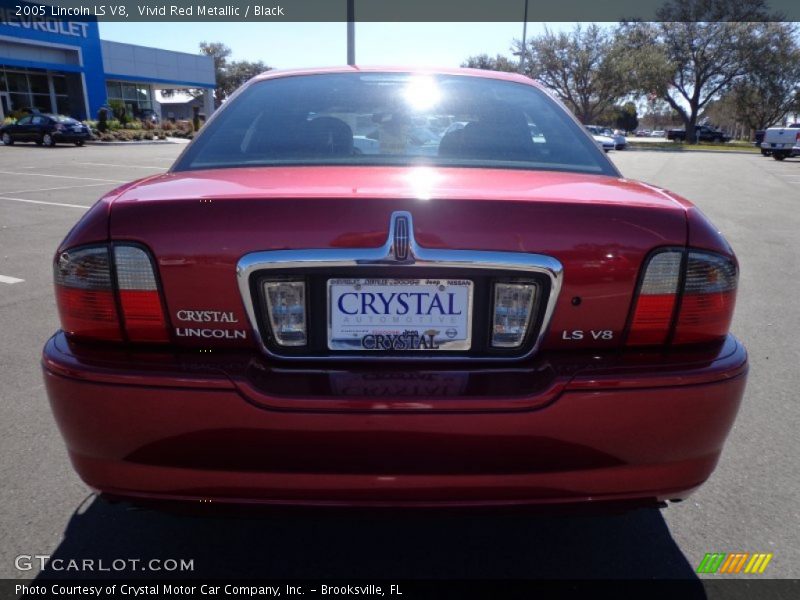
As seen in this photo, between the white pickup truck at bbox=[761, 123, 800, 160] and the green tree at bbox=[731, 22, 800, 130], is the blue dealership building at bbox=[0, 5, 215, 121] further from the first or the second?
the green tree at bbox=[731, 22, 800, 130]

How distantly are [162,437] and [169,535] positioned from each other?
2.81 feet

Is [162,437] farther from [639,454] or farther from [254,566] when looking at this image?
[639,454]

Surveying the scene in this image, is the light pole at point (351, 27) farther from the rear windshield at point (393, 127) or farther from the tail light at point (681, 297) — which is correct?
the tail light at point (681, 297)

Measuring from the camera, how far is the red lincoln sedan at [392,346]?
1.61 meters

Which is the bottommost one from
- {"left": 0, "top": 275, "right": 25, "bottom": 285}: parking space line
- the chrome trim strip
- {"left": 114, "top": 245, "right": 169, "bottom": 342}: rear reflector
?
{"left": 0, "top": 275, "right": 25, "bottom": 285}: parking space line

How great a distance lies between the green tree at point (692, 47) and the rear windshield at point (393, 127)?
52783 millimetres

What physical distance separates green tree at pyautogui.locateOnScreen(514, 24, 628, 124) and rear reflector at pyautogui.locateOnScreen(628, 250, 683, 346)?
5341 cm

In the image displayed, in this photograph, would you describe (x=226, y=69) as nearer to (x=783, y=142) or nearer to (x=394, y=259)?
(x=783, y=142)

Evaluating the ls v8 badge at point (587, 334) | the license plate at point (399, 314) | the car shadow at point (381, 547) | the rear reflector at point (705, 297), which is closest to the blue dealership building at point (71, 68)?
the car shadow at point (381, 547)

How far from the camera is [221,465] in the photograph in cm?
164

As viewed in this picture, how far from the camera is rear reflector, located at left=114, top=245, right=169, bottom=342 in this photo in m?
1.67

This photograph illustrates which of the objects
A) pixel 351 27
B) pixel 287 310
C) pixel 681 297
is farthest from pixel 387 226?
pixel 351 27

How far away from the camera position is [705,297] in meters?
1.77

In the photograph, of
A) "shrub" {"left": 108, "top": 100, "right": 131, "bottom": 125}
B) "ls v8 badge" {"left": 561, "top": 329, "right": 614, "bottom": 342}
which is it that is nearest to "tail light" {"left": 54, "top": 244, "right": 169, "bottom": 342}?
"ls v8 badge" {"left": 561, "top": 329, "right": 614, "bottom": 342}
